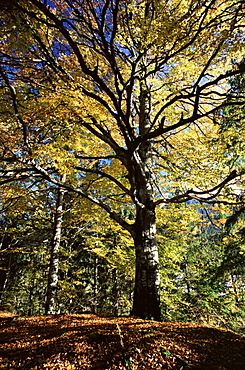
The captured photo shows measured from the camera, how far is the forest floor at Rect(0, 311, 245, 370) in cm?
206

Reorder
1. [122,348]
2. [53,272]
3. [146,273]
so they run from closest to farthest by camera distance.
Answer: [122,348], [146,273], [53,272]

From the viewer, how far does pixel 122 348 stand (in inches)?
89.4

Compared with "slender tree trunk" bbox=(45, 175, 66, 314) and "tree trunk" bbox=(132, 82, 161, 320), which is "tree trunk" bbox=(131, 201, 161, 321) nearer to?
"tree trunk" bbox=(132, 82, 161, 320)

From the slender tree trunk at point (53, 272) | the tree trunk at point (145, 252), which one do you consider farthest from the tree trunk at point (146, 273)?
Answer: the slender tree trunk at point (53, 272)

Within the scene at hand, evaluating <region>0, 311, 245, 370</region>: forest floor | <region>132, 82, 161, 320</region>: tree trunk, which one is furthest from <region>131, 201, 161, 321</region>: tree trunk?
<region>0, 311, 245, 370</region>: forest floor

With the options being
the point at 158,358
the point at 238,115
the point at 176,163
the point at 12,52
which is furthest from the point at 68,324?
the point at 12,52

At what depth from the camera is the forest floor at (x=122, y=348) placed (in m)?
2.06

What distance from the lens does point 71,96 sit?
4.23 meters

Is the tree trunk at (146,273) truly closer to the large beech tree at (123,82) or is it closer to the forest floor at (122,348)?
the large beech tree at (123,82)

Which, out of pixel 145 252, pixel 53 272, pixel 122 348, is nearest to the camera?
pixel 122 348

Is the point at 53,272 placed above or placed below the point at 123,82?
below

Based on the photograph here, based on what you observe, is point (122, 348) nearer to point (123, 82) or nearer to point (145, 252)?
point (145, 252)

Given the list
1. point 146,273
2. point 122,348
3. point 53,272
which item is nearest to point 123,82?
point 146,273

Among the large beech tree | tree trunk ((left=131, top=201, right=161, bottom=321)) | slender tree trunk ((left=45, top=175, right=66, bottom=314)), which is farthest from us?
slender tree trunk ((left=45, top=175, right=66, bottom=314))
